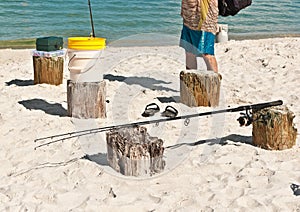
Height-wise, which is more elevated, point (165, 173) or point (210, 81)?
point (210, 81)

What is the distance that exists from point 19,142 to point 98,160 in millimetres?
972

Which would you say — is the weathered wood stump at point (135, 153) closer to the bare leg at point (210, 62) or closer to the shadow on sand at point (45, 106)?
the shadow on sand at point (45, 106)

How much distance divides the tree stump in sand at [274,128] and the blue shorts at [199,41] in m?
1.86

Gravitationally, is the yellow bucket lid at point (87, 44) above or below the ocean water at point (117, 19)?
above

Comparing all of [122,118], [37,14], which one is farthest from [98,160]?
[37,14]

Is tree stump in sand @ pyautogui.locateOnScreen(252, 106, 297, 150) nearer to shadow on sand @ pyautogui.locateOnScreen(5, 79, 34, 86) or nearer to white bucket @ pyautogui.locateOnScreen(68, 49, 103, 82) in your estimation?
white bucket @ pyautogui.locateOnScreen(68, 49, 103, 82)

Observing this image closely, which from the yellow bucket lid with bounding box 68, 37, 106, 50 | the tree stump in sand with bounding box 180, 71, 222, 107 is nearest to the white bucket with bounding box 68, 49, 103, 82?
the yellow bucket lid with bounding box 68, 37, 106, 50

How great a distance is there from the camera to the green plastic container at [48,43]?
7004 millimetres

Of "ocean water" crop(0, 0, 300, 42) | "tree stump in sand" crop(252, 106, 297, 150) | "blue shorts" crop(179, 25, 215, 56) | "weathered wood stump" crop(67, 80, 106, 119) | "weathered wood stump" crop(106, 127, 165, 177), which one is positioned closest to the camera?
"weathered wood stump" crop(106, 127, 165, 177)

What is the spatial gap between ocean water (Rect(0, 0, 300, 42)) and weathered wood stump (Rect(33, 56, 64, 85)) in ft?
27.8

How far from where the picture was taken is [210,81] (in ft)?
19.7

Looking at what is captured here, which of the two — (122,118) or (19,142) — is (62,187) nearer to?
(19,142)

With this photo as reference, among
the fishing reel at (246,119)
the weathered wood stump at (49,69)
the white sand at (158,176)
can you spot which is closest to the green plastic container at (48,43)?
the weathered wood stump at (49,69)

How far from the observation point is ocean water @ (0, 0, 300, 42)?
17.0m
